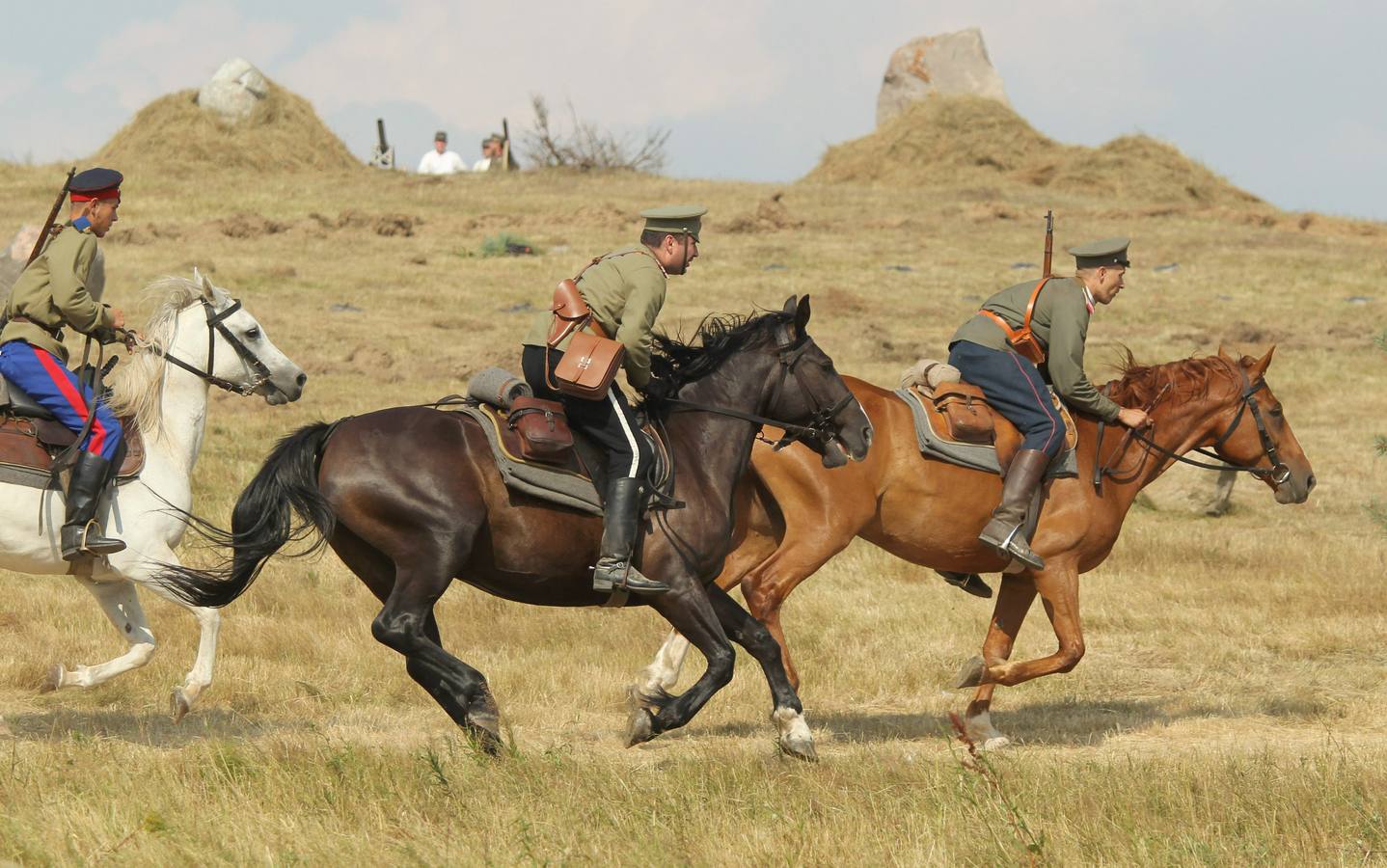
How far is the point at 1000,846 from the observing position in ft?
18.9

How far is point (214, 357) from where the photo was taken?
8.49m

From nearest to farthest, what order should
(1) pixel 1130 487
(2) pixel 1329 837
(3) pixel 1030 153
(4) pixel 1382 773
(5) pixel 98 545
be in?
(2) pixel 1329 837 → (4) pixel 1382 773 → (5) pixel 98 545 → (1) pixel 1130 487 → (3) pixel 1030 153

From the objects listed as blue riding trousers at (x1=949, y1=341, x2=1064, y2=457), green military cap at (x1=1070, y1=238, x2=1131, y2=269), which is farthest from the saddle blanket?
green military cap at (x1=1070, y1=238, x2=1131, y2=269)

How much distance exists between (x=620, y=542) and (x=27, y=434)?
3.11 meters

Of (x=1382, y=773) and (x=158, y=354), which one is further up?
(x=158, y=354)

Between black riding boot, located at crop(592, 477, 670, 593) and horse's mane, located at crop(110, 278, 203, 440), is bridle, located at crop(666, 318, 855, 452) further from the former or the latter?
horse's mane, located at crop(110, 278, 203, 440)

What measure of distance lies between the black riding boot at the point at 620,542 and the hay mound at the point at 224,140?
104ft

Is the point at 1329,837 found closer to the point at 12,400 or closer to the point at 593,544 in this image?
the point at 593,544

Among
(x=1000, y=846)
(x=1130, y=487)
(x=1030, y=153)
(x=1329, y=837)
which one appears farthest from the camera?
(x=1030, y=153)

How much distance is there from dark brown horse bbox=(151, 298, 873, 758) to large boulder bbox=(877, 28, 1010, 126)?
41263mm

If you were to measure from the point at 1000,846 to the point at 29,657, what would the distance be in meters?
6.53

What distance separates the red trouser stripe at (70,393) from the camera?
792cm

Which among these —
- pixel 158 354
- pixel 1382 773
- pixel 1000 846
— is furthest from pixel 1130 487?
pixel 158 354

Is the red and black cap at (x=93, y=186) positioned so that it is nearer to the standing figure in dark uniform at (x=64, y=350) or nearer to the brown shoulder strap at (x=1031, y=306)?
the standing figure in dark uniform at (x=64, y=350)
